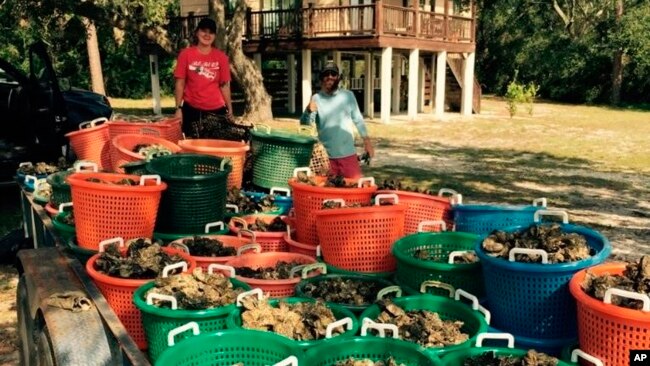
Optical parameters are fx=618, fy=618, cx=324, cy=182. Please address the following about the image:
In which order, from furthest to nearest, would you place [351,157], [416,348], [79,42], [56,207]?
[79,42] < [351,157] < [56,207] < [416,348]

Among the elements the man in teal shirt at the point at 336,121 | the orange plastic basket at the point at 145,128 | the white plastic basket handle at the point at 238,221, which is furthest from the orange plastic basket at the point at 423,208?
the orange plastic basket at the point at 145,128

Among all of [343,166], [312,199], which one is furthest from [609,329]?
[343,166]

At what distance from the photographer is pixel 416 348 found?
2.25 metres

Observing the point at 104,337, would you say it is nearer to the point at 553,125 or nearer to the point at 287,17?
the point at 287,17

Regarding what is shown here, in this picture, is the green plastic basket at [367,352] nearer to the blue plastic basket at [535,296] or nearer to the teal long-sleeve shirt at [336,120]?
the blue plastic basket at [535,296]

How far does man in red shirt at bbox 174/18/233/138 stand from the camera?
5879 millimetres

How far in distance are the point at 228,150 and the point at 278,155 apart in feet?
1.89

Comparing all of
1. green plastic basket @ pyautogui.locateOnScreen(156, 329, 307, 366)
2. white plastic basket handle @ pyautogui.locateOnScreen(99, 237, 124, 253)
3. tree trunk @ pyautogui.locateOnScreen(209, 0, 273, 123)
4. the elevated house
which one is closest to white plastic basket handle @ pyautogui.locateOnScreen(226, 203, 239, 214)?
white plastic basket handle @ pyautogui.locateOnScreen(99, 237, 124, 253)

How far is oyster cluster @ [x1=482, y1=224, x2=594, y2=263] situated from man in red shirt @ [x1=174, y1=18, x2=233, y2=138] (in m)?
3.66

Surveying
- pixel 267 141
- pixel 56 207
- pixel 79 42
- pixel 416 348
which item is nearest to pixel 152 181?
pixel 56 207

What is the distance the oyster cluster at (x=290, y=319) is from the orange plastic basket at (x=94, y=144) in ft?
11.3

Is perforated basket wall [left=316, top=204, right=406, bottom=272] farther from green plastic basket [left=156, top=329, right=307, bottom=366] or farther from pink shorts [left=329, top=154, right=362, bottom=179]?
pink shorts [left=329, top=154, right=362, bottom=179]

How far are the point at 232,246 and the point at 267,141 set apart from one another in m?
1.55

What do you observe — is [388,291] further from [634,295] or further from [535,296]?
[634,295]
